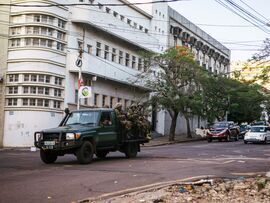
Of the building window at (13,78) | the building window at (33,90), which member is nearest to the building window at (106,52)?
the building window at (33,90)

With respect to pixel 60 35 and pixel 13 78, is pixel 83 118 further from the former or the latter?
pixel 60 35

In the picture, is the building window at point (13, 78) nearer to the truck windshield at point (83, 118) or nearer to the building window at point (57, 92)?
the building window at point (57, 92)

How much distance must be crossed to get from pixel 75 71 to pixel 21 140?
7.04m

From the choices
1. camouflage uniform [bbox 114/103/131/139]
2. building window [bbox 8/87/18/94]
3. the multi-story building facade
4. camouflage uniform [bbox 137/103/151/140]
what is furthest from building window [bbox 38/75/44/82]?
camouflage uniform [bbox 114/103/131/139]

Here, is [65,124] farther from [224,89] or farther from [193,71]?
[224,89]

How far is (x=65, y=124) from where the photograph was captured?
1742cm

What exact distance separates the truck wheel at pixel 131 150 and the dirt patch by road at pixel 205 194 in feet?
28.8

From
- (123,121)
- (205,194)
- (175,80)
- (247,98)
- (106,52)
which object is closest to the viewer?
(205,194)

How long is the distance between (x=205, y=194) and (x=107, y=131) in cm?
871

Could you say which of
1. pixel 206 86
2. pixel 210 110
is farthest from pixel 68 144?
pixel 210 110

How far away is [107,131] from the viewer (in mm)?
17391

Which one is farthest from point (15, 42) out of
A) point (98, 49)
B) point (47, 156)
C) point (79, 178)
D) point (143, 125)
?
point (79, 178)

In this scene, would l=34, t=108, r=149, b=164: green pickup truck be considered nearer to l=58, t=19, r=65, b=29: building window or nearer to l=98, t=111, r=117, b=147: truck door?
l=98, t=111, r=117, b=147: truck door

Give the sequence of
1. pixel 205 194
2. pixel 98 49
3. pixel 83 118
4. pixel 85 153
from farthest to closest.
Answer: pixel 98 49 < pixel 83 118 < pixel 85 153 < pixel 205 194
